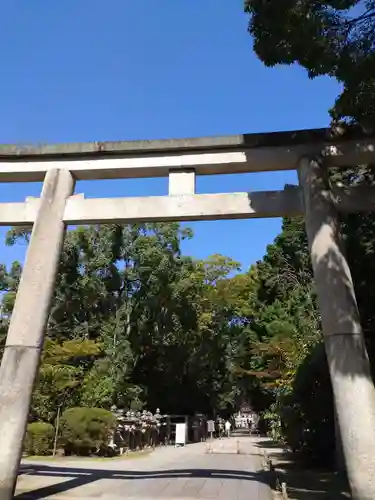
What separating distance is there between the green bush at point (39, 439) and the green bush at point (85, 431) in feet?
1.65

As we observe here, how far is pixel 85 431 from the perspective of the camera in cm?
1784

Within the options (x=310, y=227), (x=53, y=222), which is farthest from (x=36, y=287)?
(x=310, y=227)

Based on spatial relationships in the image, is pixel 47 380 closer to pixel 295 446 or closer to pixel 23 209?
pixel 295 446

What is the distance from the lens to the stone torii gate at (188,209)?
23.5 feet

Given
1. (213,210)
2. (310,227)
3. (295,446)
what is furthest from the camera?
(295,446)

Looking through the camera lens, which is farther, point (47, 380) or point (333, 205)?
point (47, 380)

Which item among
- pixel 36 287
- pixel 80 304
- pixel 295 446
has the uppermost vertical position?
pixel 80 304

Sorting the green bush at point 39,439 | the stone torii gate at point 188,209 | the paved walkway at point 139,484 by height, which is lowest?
the paved walkway at point 139,484

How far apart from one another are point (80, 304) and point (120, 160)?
2126 centimetres

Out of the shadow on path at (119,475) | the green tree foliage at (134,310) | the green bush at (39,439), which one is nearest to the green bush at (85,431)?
the green bush at (39,439)

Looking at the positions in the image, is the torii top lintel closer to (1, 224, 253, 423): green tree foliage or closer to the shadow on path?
the shadow on path

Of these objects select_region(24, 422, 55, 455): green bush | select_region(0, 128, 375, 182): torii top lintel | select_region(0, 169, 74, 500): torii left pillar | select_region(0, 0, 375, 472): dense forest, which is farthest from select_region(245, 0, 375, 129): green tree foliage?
select_region(24, 422, 55, 455): green bush

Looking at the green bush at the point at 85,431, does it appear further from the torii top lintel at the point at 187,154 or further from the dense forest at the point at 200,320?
the torii top lintel at the point at 187,154

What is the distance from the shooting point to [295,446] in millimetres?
16000
